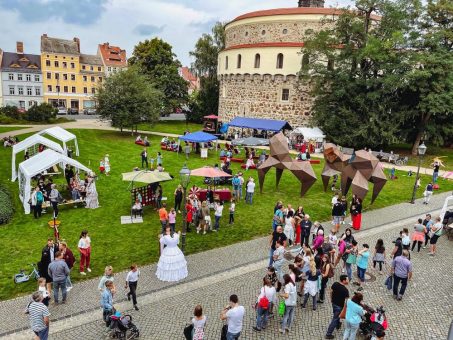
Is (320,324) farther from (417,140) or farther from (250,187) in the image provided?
(417,140)

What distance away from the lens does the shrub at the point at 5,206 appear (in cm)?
1576

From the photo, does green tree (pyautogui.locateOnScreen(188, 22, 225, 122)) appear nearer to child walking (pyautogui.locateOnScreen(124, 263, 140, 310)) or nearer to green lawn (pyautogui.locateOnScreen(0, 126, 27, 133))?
green lawn (pyautogui.locateOnScreen(0, 126, 27, 133))

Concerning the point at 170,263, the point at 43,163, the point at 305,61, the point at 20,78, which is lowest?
the point at 170,263

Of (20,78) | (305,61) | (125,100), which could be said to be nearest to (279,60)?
(305,61)

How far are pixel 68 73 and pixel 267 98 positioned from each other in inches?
1767

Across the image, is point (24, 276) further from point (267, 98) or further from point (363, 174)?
point (267, 98)

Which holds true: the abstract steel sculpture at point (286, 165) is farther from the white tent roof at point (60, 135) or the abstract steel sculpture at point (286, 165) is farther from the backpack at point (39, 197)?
the white tent roof at point (60, 135)

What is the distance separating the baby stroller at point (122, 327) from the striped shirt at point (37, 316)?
1469 mm

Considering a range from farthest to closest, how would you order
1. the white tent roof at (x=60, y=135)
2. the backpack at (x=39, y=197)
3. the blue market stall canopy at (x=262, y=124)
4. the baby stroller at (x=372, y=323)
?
the blue market stall canopy at (x=262, y=124) → the white tent roof at (x=60, y=135) → the backpack at (x=39, y=197) → the baby stroller at (x=372, y=323)

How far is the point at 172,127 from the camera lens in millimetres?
50188

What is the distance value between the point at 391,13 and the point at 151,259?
29.2 metres

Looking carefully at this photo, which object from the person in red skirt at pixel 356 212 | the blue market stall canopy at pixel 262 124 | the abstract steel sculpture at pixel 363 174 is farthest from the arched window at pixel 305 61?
the person in red skirt at pixel 356 212

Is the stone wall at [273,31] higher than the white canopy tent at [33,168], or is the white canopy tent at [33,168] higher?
the stone wall at [273,31]

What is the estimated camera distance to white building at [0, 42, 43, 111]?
211 feet
